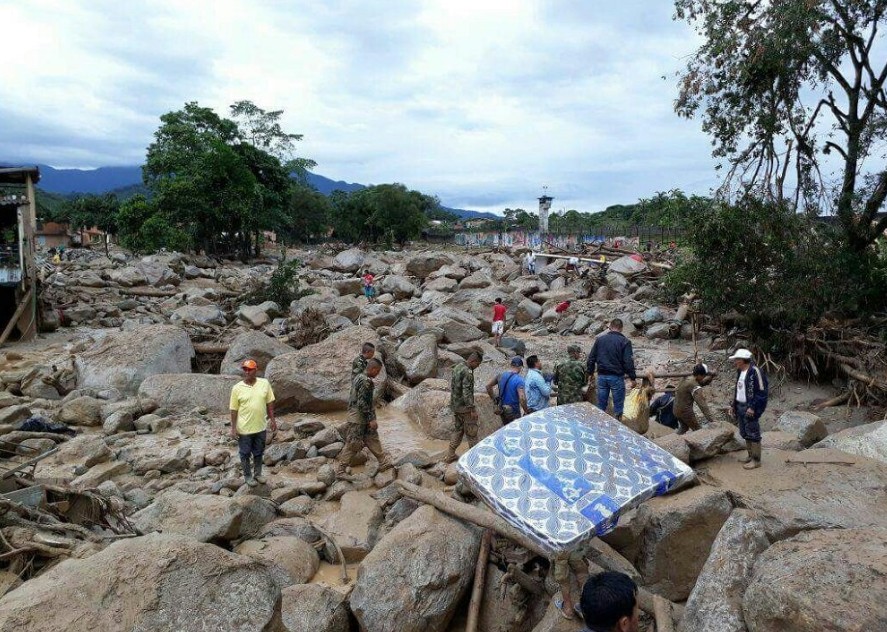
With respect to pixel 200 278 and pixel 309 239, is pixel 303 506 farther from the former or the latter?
pixel 309 239

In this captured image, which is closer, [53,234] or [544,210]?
[544,210]

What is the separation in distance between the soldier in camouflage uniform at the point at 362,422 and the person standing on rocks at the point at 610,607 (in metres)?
4.56

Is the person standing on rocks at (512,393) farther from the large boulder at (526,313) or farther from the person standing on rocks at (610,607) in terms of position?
the large boulder at (526,313)

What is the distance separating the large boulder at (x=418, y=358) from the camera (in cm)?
1145

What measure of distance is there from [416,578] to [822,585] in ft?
8.67

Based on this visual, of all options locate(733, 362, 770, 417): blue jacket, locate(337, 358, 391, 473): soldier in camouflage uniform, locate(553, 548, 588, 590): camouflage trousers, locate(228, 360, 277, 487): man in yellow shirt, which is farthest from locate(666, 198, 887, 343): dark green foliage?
locate(228, 360, 277, 487): man in yellow shirt

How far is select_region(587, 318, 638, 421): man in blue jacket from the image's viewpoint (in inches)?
298

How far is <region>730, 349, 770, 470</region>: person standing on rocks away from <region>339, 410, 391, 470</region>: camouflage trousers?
13.3 feet

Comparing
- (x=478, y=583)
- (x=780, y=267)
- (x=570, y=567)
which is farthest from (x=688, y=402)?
(x=780, y=267)

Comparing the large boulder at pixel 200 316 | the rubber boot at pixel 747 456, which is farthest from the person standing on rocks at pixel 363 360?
the large boulder at pixel 200 316

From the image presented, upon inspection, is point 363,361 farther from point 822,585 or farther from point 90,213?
point 90,213

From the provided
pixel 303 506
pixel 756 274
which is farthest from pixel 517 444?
pixel 756 274

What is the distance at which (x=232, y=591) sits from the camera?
315 cm

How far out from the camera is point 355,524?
19.6 ft
